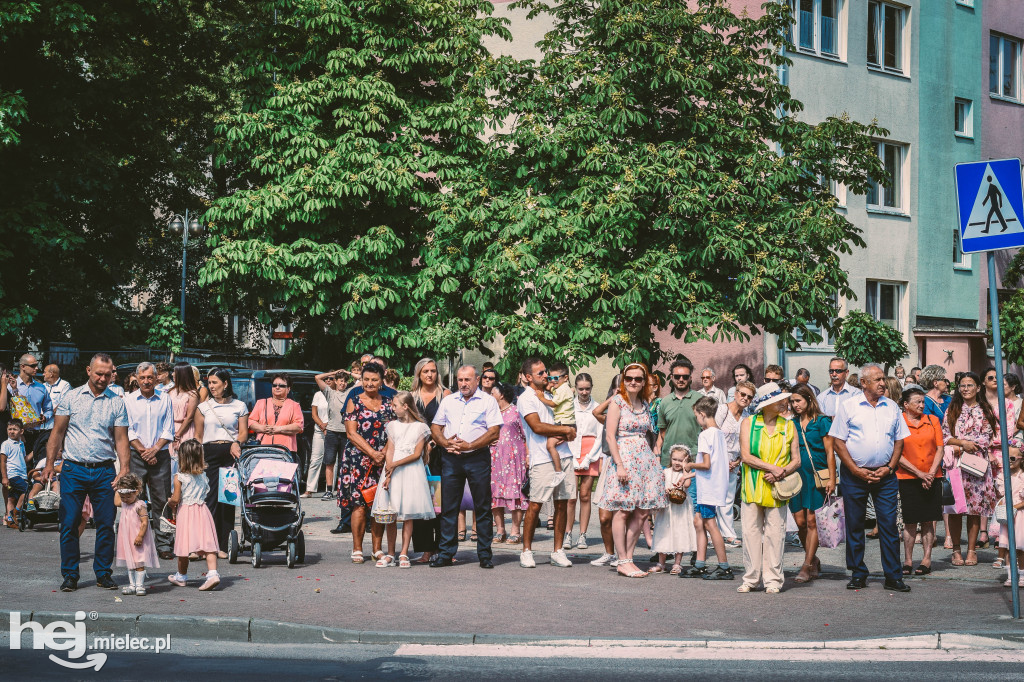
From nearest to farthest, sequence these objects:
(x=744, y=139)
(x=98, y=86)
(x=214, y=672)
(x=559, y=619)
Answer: (x=214, y=672), (x=559, y=619), (x=744, y=139), (x=98, y=86)

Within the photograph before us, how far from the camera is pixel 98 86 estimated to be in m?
26.4

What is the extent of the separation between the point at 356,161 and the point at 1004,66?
24362 mm

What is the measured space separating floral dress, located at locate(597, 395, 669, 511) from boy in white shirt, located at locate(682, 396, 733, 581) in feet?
1.18

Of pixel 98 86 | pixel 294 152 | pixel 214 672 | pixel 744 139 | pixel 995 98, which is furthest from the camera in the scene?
pixel 995 98

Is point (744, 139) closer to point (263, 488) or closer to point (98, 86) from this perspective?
point (263, 488)

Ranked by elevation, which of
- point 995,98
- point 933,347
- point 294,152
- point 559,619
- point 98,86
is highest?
point 995,98

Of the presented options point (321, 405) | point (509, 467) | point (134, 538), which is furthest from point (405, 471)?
point (321, 405)

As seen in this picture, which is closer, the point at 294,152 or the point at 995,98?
the point at 294,152

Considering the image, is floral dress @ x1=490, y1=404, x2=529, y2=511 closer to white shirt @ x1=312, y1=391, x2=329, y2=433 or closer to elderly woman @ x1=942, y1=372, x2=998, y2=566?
elderly woman @ x1=942, y1=372, x2=998, y2=566

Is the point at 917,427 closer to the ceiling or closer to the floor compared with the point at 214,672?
closer to the ceiling

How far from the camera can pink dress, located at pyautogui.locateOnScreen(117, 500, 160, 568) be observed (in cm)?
1017

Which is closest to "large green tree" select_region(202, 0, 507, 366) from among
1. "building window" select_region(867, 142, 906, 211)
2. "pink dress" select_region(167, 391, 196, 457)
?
"pink dress" select_region(167, 391, 196, 457)

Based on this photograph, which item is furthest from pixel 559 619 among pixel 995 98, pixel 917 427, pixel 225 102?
pixel 995 98

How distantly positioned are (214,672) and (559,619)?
2922 mm
